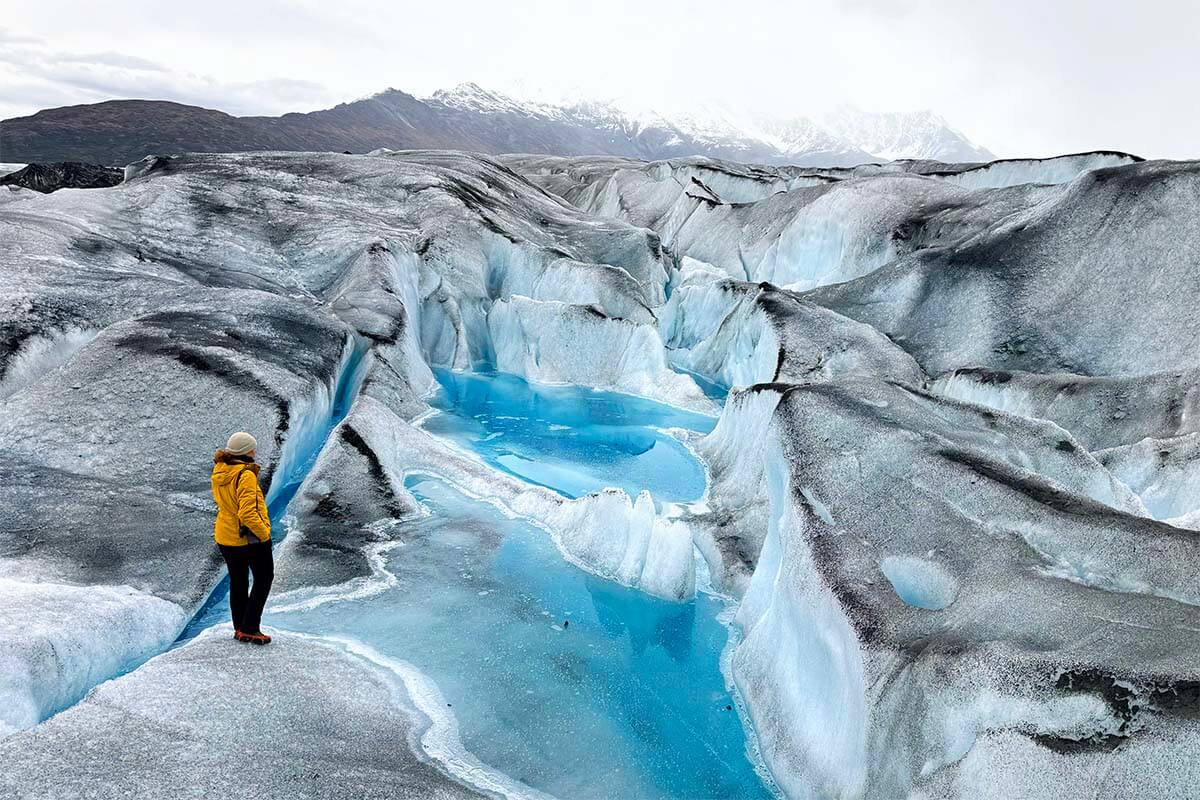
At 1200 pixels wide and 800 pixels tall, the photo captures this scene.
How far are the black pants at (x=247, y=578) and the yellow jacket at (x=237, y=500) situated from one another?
136 mm

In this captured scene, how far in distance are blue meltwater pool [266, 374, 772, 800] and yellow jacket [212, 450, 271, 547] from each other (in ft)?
6.85

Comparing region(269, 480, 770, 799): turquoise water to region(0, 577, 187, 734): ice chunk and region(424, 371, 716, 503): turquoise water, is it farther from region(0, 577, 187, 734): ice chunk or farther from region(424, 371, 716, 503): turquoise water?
region(424, 371, 716, 503): turquoise water

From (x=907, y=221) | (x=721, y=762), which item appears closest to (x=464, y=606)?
(x=721, y=762)

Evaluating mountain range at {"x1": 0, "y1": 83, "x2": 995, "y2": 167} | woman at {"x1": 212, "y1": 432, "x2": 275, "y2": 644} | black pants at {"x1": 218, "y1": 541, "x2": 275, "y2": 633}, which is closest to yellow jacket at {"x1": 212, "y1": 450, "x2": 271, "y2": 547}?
woman at {"x1": 212, "y1": 432, "x2": 275, "y2": 644}

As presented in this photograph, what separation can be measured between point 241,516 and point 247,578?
68 centimetres

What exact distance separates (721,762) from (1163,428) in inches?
332

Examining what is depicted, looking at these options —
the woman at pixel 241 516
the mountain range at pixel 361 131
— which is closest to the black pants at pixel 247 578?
the woman at pixel 241 516

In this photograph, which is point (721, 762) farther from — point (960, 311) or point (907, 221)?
point (907, 221)

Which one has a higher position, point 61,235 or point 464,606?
point 61,235

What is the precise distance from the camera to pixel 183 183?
2052 centimetres

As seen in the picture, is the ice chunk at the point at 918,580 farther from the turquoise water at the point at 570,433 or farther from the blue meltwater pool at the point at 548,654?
the turquoise water at the point at 570,433

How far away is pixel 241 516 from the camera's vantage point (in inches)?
225

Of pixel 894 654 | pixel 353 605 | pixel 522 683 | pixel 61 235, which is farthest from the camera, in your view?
pixel 61 235

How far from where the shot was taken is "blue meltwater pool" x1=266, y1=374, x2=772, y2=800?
6.27m
